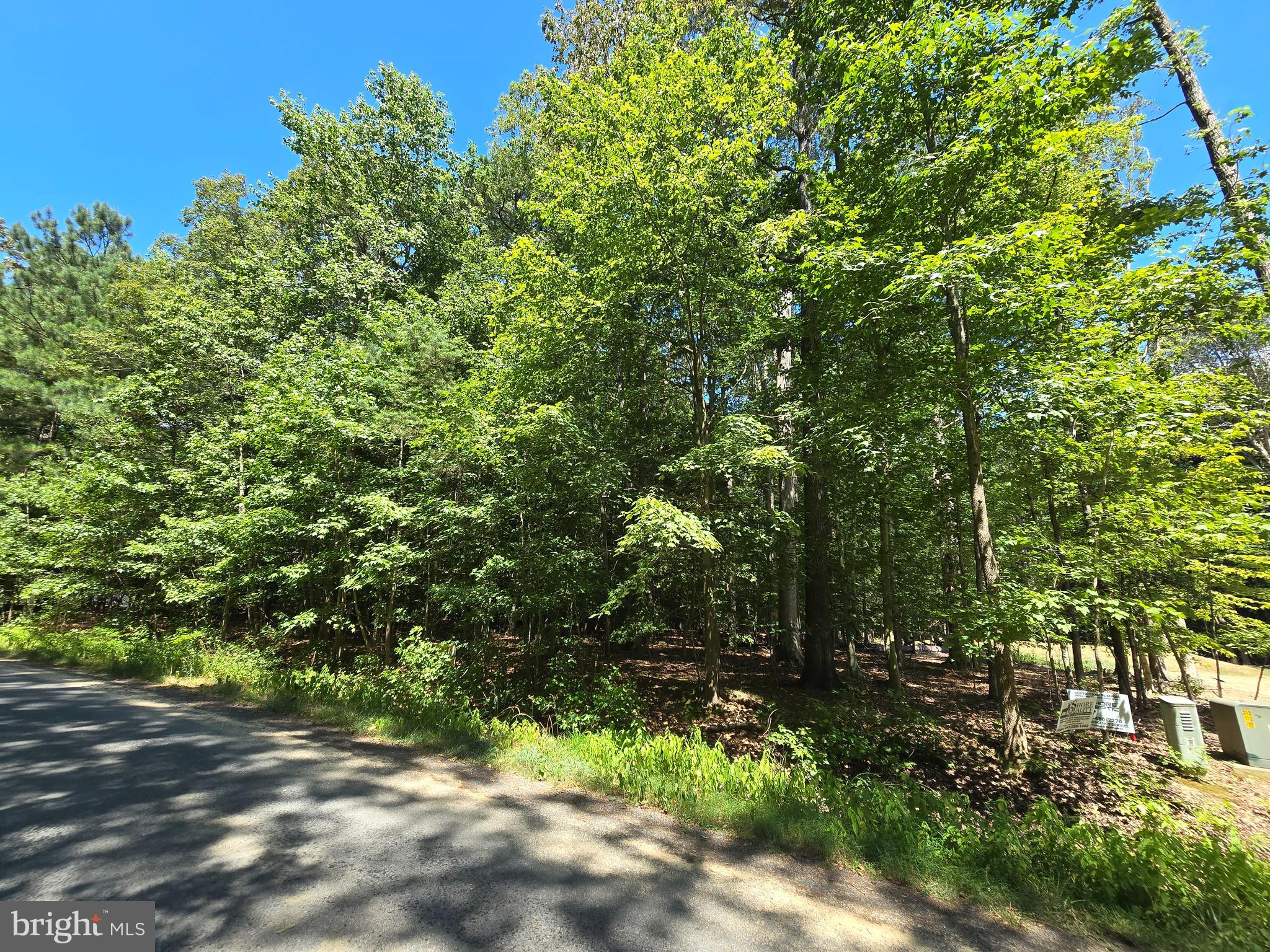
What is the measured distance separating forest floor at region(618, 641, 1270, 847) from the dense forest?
30 cm

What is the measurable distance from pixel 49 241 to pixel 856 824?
41.4 m

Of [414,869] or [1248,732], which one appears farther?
[1248,732]

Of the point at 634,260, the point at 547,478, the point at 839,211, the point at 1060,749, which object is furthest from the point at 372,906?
the point at 1060,749

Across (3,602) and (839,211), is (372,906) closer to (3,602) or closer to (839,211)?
(839,211)

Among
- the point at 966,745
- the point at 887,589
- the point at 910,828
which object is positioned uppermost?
the point at 887,589

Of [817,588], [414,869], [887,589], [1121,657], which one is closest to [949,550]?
[887,589]

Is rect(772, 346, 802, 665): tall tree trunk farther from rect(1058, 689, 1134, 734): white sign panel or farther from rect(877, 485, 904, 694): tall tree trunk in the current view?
rect(1058, 689, 1134, 734): white sign panel

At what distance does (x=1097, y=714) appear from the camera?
22.6 ft

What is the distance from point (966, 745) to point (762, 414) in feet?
20.7

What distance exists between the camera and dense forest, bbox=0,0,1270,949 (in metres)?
5.89

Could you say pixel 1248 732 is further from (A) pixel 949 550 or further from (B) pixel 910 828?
(B) pixel 910 828

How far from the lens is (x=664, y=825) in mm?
3955

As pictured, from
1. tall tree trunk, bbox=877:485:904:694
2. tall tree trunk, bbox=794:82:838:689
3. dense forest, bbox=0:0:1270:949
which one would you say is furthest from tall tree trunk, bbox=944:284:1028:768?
tall tree trunk, bbox=794:82:838:689

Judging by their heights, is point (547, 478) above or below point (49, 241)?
below
